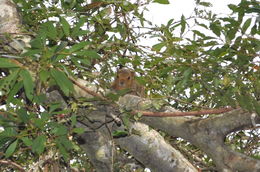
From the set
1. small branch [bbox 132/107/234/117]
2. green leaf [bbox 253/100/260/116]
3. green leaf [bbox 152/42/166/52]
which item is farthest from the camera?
green leaf [bbox 152/42/166/52]

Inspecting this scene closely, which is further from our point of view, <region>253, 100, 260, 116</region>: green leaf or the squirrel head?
the squirrel head

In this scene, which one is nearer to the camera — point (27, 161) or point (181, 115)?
point (181, 115)

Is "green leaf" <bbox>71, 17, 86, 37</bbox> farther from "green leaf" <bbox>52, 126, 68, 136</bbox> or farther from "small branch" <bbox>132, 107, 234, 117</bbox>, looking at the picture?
"small branch" <bbox>132, 107, 234, 117</bbox>

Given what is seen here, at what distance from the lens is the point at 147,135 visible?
132 inches

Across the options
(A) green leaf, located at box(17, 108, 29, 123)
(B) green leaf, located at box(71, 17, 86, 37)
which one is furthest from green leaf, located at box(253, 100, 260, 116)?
(A) green leaf, located at box(17, 108, 29, 123)

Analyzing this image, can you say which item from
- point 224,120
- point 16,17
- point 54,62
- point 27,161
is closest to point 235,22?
point 224,120

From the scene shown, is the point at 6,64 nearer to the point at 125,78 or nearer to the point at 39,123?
the point at 39,123

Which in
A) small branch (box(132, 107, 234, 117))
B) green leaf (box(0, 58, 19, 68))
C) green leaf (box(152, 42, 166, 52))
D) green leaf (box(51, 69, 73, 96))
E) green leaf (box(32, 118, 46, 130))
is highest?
green leaf (box(0, 58, 19, 68))

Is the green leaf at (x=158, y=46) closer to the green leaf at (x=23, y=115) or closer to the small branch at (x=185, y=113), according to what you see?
the small branch at (x=185, y=113)

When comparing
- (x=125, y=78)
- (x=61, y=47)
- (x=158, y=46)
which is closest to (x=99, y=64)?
(x=158, y=46)

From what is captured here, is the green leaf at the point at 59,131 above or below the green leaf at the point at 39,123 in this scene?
below

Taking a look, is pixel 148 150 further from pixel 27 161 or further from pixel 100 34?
pixel 27 161

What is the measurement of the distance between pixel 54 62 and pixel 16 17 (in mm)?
1848

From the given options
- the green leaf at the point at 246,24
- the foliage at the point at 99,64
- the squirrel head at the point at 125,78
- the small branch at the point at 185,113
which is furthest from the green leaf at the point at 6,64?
the squirrel head at the point at 125,78
